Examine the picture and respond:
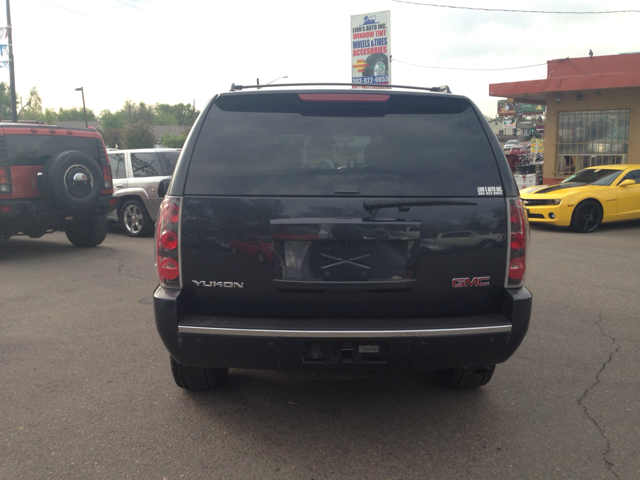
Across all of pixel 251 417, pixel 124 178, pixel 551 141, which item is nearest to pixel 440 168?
pixel 251 417

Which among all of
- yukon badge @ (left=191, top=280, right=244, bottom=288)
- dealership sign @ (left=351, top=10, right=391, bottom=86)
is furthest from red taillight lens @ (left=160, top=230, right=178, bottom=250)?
dealership sign @ (left=351, top=10, right=391, bottom=86)

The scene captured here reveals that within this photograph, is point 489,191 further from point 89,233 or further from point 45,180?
point 89,233

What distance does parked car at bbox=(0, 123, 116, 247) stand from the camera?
28.1ft

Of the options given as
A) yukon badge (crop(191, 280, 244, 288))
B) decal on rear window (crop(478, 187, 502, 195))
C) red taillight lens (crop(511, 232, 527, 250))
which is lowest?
yukon badge (crop(191, 280, 244, 288))

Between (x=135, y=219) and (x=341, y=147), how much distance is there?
918 cm

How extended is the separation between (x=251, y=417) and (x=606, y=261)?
692cm

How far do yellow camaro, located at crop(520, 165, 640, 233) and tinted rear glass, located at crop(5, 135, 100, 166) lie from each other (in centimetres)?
886

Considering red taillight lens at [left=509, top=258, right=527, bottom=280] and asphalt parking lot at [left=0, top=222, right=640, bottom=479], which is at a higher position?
red taillight lens at [left=509, top=258, right=527, bottom=280]

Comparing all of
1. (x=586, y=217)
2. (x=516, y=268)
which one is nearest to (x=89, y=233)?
(x=516, y=268)

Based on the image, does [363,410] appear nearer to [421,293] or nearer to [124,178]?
[421,293]

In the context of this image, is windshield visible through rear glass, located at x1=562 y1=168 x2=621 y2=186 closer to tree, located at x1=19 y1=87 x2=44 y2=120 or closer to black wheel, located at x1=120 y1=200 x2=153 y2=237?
black wheel, located at x1=120 y1=200 x2=153 y2=237

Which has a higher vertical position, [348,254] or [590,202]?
[348,254]

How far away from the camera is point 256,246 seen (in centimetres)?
296

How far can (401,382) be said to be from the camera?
3.99 meters
